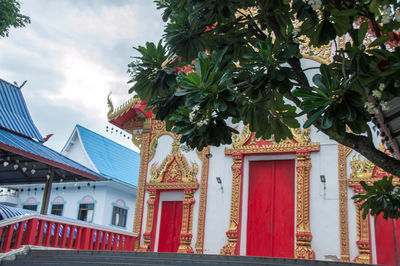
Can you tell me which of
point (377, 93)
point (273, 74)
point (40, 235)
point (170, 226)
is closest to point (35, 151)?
point (40, 235)

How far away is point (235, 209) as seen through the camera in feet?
34.7

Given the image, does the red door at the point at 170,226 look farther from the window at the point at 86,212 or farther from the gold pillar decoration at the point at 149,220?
the window at the point at 86,212

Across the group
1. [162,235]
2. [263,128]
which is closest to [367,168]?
[162,235]

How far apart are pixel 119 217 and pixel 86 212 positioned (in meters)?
1.44

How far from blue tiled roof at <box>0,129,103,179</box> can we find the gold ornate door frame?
3.57 metres

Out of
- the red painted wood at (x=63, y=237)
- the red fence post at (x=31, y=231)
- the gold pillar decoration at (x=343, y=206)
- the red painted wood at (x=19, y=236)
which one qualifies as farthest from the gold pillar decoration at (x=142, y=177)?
the gold pillar decoration at (x=343, y=206)

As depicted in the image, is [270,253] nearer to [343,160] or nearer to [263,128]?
[343,160]

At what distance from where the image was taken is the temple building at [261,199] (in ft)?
31.2

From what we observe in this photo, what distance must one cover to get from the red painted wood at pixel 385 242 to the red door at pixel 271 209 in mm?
1814

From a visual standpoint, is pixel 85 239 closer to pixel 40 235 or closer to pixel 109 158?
pixel 40 235

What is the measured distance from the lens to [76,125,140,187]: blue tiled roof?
19.8 meters

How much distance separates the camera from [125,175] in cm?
2055

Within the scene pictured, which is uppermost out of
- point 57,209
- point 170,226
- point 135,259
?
point 57,209

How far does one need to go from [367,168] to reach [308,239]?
6.63ft
